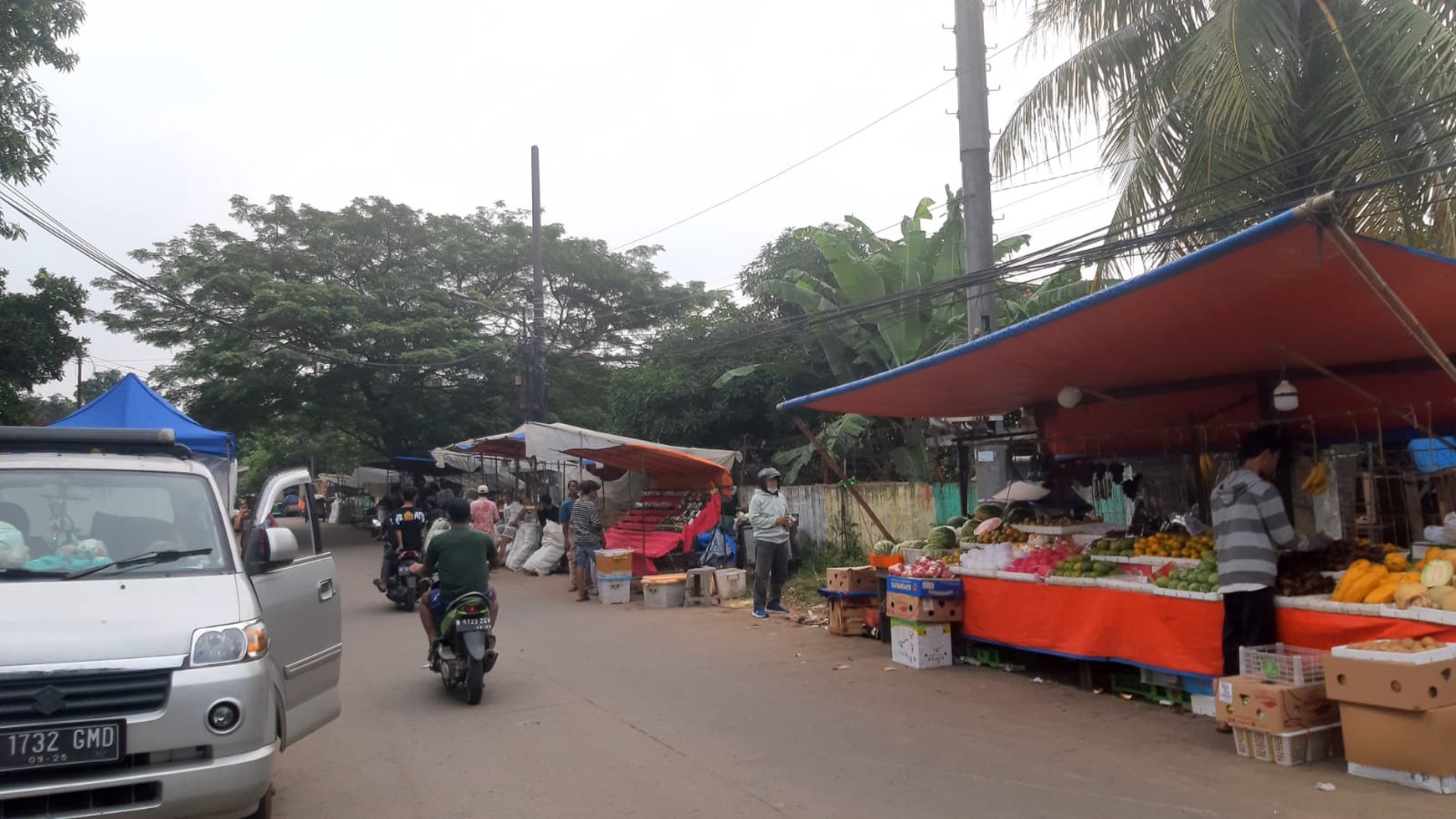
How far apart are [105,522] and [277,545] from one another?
2.64 ft

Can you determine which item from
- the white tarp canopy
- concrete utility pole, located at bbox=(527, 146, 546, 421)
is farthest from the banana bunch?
concrete utility pole, located at bbox=(527, 146, 546, 421)

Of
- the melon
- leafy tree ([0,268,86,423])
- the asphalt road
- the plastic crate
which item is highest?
leafy tree ([0,268,86,423])

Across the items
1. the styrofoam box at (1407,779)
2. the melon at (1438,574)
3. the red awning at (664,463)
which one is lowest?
the styrofoam box at (1407,779)

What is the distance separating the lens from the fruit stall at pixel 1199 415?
19.3ft

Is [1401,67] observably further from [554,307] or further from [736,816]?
[554,307]

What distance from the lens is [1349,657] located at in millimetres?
5465

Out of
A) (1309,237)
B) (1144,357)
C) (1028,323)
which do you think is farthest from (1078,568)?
(1309,237)

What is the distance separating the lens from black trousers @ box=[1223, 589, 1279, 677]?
21.4 feet

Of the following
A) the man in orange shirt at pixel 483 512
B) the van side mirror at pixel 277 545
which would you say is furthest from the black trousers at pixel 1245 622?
the man in orange shirt at pixel 483 512

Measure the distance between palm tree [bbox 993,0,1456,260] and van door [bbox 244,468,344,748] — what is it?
7.75m

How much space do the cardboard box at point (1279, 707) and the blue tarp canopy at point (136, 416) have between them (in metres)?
Result: 12.6

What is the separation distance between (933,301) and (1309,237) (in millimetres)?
13126

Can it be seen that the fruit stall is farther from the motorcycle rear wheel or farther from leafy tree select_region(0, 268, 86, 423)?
leafy tree select_region(0, 268, 86, 423)

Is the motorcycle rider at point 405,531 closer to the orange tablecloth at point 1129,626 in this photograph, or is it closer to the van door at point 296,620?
the van door at point 296,620
